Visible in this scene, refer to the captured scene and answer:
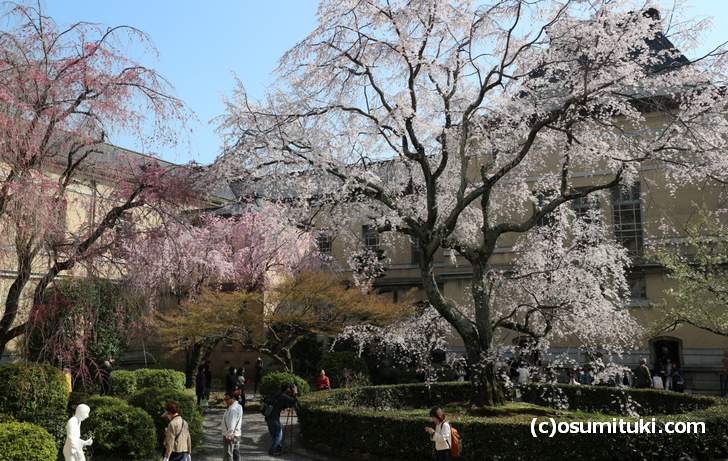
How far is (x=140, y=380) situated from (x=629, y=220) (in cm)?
1968

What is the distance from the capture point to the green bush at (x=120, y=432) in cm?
1127

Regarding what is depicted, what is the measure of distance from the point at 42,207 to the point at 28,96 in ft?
6.86

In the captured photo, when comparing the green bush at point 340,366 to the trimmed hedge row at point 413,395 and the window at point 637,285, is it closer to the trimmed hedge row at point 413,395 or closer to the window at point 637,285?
the trimmed hedge row at point 413,395

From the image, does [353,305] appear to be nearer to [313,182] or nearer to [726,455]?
[313,182]

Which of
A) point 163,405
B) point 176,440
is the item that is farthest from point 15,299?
point 176,440

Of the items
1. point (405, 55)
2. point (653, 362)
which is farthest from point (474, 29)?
point (653, 362)

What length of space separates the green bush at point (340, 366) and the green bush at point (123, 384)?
6.98m

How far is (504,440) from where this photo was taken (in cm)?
1087

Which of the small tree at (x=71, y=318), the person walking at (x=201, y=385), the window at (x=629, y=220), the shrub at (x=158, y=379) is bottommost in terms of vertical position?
the person walking at (x=201, y=385)

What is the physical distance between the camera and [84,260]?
34.2ft

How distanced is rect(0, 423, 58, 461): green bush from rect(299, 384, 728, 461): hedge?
A: 533cm

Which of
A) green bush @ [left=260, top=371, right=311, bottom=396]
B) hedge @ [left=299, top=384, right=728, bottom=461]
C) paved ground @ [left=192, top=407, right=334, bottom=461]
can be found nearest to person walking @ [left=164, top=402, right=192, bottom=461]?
paved ground @ [left=192, top=407, right=334, bottom=461]

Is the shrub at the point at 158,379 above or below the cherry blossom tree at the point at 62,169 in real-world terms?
below

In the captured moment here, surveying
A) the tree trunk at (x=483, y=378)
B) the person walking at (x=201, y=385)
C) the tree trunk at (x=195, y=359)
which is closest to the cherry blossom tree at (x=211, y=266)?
the tree trunk at (x=195, y=359)
